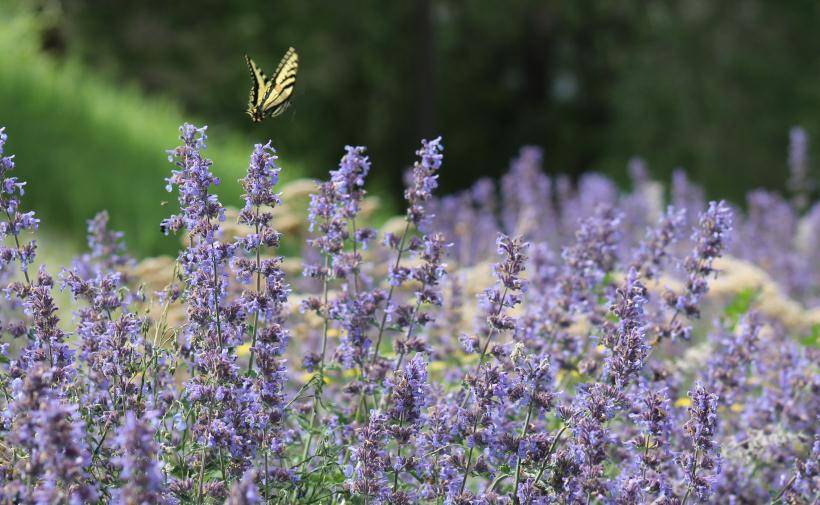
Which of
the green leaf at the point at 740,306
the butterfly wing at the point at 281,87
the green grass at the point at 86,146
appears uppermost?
the green grass at the point at 86,146

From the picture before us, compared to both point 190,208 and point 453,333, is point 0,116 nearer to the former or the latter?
point 453,333

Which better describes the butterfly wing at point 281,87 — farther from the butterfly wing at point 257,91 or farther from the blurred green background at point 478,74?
the blurred green background at point 478,74

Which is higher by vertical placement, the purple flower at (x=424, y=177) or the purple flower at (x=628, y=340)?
the purple flower at (x=424, y=177)

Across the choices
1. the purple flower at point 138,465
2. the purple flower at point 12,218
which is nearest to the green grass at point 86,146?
the purple flower at point 12,218

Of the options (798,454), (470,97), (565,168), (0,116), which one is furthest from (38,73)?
(798,454)

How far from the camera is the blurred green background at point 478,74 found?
1491 centimetres

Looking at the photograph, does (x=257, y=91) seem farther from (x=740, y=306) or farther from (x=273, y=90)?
(x=740, y=306)

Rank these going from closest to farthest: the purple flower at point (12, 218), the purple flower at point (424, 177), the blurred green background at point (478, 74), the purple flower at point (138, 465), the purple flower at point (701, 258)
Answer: the purple flower at point (138, 465), the purple flower at point (12, 218), the purple flower at point (424, 177), the purple flower at point (701, 258), the blurred green background at point (478, 74)

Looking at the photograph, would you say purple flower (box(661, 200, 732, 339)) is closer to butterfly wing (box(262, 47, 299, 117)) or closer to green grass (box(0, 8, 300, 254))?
butterfly wing (box(262, 47, 299, 117))

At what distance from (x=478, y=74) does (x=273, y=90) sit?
13437mm

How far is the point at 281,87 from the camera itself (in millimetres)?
3975

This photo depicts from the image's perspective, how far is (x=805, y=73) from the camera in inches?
633

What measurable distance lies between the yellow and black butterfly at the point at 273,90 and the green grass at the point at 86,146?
443 cm

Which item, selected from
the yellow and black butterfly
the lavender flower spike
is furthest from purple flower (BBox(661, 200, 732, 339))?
the yellow and black butterfly
